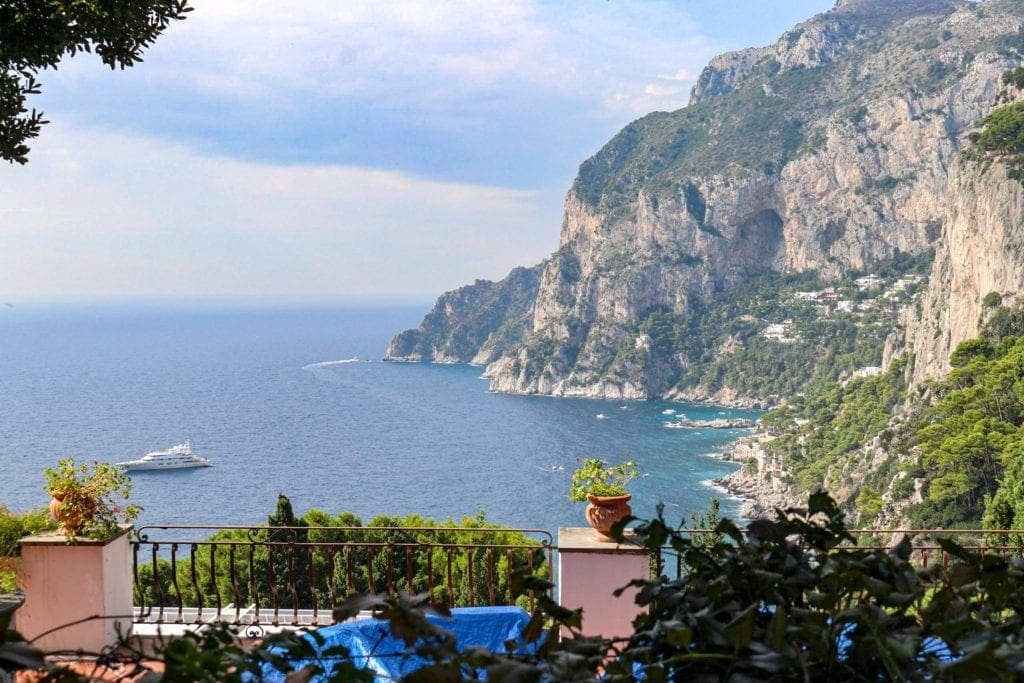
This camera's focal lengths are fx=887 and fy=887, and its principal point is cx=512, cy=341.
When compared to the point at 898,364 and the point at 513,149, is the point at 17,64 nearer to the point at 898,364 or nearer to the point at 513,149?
the point at 898,364

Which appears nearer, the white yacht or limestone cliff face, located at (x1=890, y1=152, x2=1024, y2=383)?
limestone cliff face, located at (x1=890, y1=152, x2=1024, y2=383)

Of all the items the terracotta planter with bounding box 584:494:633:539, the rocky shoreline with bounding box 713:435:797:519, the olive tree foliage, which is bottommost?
the rocky shoreline with bounding box 713:435:797:519

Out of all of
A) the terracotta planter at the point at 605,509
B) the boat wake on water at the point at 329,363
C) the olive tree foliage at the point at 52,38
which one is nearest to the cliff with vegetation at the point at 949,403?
the terracotta planter at the point at 605,509

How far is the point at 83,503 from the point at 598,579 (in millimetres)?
2566

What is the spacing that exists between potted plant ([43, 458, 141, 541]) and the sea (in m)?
32.6

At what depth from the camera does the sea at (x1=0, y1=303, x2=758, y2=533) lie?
59625mm

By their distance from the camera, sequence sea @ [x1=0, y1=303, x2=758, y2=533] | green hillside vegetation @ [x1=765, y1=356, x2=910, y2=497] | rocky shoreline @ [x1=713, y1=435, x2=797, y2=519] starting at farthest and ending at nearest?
green hillside vegetation @ [x1=765, y1=356, x2=910, y2=497] → rocky shoreline @ [x1=713, y1=435, x2=797, y2=519] → sea @ [x1=0, y1=303, x2=758, y2=533]

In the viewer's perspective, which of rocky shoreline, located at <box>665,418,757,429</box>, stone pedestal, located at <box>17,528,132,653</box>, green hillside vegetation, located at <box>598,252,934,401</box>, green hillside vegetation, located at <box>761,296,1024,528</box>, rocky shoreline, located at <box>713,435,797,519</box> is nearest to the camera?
stone pedestal, located at <box>17,528,132,653</box>

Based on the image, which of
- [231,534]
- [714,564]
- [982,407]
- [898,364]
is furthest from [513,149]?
[714,564]

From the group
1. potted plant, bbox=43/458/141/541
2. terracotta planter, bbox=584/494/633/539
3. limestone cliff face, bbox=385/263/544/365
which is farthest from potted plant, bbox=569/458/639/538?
limestone cliff face, bbox=385/263/544/365

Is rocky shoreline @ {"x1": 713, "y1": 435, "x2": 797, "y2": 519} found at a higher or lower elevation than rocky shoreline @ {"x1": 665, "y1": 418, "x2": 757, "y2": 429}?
lower

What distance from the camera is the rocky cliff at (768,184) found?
296 feet

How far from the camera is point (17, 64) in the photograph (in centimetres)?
385

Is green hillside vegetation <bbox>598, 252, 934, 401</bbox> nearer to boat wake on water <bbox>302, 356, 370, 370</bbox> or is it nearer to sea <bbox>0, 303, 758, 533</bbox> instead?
sea <bbox>0, 303, 758, 533</bbox>
